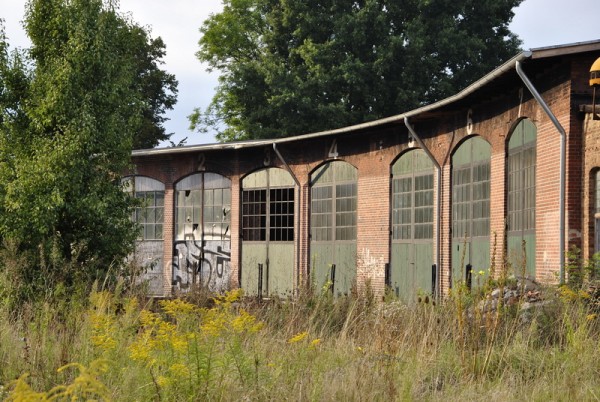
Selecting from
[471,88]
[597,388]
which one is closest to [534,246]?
[471,88]

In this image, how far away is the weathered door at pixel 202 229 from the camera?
28188 mm

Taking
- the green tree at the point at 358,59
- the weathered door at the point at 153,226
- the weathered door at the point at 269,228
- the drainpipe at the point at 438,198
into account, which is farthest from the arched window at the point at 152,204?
the drainpipe at the point at 438,198

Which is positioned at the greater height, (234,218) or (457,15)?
(457,15)

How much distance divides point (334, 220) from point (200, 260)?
554 centimetres

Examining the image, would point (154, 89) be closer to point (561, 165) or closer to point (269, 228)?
point (269, 228)

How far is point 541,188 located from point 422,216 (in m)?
6.05

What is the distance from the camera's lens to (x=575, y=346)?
26.6 ft

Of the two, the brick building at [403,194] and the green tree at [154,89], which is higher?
the green tree at [154,89]

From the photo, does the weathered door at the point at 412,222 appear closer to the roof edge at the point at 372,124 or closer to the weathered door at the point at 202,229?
the roof edge at the point at 372,124

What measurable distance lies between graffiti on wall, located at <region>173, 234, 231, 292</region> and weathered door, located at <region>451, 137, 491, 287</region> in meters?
9.55

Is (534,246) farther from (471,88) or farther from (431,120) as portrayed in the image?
(431,120)

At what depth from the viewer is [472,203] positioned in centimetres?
1928

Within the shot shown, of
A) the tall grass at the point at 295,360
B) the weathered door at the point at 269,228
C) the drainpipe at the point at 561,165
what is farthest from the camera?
the weathered door at the point at 269,228

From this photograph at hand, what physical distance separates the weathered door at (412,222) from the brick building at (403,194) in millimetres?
44
